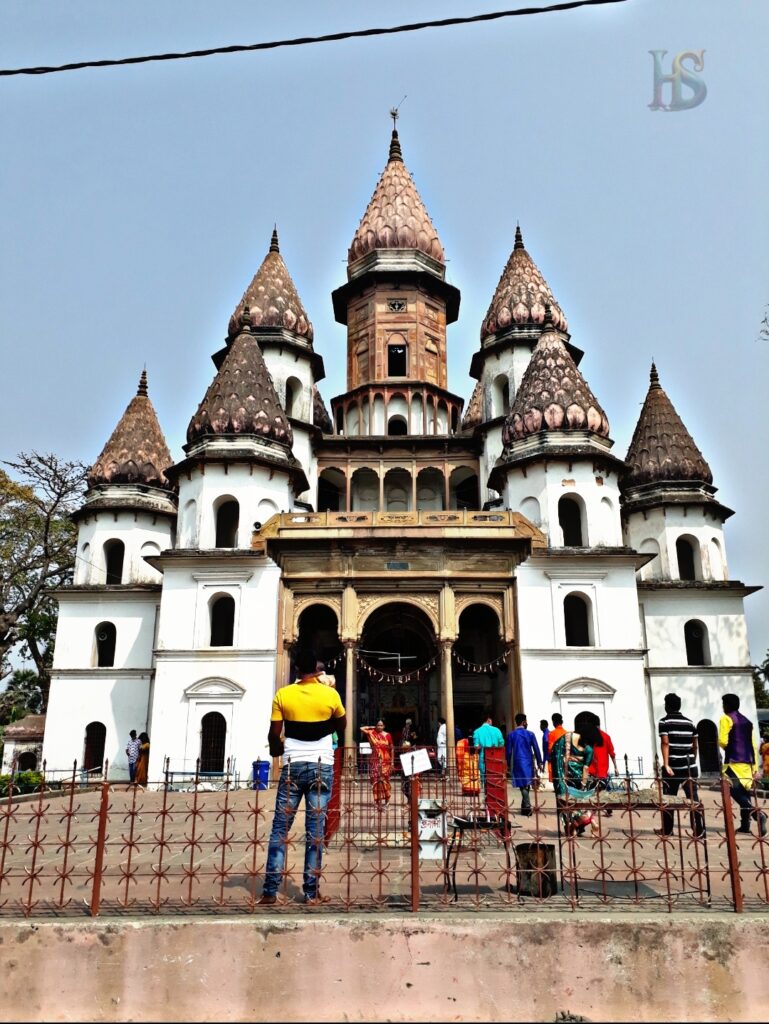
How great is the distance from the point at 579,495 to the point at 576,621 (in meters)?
4.06

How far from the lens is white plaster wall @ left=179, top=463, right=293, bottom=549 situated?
88.5ft

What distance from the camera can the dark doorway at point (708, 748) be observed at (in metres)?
28.0

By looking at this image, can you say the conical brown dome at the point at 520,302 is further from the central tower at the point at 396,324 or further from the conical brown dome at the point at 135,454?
the conical brown dome at the point at 135,454

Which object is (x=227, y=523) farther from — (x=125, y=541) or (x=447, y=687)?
(x=447, y=687)

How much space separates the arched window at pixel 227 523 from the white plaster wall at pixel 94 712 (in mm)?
5591

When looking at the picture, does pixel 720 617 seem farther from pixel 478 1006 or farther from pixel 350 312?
pixel 478 1006

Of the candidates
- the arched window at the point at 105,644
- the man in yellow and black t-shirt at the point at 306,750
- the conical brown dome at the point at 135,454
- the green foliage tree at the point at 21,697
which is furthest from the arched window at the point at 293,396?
the man in yellow and black t-shirt at the point at 306,750

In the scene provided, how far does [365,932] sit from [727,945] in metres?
2.57

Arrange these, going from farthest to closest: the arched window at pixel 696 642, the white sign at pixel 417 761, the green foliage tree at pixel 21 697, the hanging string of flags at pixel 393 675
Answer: the green foliage tree at pixel 21 697 → the arched window at pixel 696 642 → the hanging string of flags at pixel 393 675 → the white sign at pixel 417 761

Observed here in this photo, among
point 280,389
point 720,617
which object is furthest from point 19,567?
point 720,617

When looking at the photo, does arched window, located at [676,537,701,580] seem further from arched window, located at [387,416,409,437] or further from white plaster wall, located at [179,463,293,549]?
white plaster wall, located at [179,463,293,549]

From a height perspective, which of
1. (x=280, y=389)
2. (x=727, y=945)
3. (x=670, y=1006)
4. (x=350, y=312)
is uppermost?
(x=350, y=312)

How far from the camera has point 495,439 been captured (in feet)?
108

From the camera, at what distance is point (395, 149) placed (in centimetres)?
4312
